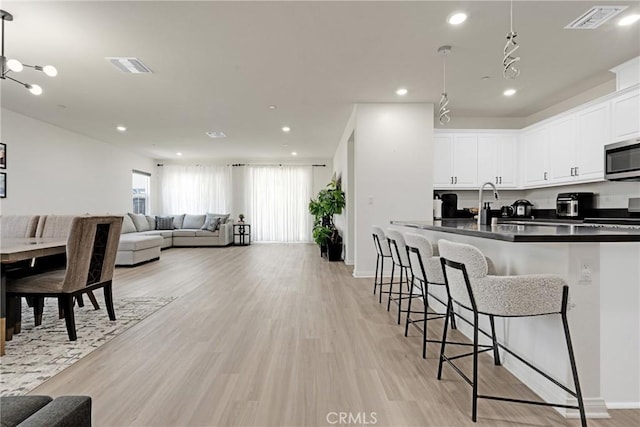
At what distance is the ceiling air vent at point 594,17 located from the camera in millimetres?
2695

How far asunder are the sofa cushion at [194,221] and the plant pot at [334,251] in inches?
183

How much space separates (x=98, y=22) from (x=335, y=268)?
15.2 feet

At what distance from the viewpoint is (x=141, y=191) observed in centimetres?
985

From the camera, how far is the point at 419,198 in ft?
16.7

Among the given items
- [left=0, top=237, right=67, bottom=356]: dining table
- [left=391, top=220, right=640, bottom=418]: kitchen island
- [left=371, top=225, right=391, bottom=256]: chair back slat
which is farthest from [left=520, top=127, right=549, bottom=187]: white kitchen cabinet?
[left=0, top=237, right=67, bottom=356]: dining table

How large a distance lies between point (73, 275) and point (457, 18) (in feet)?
12.7

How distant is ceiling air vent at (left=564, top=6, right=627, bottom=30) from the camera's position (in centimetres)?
270

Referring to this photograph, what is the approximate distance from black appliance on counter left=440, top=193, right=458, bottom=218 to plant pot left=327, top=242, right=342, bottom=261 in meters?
2.24

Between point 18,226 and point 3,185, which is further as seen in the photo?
point 3,185

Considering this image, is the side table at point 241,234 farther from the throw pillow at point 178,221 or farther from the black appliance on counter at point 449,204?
the black appliance on counter at point 449,204

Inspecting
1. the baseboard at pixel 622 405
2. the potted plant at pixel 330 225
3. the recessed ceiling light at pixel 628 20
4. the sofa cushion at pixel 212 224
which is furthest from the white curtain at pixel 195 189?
the baseboard at pixel 622 405

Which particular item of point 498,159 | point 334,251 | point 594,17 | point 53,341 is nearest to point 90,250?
point 53,341

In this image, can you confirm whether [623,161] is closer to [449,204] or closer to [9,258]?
[449,204]

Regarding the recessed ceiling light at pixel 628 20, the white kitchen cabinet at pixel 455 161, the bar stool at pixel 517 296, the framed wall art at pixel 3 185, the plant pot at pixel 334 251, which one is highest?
the recessed ceiling light at pixel 628 20
